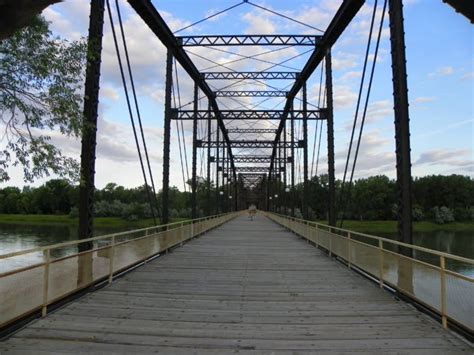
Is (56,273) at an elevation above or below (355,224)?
above

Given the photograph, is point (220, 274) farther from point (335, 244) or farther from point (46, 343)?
point (46, 343)

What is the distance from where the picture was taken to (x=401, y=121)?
9703 millimetres

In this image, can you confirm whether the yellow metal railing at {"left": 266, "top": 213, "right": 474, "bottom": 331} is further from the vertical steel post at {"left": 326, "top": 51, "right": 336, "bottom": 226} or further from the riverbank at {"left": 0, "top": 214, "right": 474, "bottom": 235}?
the riverbank at {"left": 0, "top": 214, "right": 474, "bottom": 235}

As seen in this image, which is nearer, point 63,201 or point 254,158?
point 254,158

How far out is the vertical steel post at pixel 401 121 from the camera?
9.52 m

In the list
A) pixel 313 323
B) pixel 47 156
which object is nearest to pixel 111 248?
pixel 47 156

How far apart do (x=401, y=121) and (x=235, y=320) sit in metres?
5.88

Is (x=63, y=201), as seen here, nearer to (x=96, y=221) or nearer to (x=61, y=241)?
(x=96, y=221)

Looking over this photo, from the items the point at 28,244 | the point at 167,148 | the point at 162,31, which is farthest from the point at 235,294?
the point at 28,244

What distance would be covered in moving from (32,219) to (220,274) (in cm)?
9124

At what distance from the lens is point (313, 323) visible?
6020 mm

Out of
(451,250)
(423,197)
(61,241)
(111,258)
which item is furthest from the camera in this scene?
(423,197)

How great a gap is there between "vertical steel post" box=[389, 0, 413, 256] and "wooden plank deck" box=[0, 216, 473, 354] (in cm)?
153

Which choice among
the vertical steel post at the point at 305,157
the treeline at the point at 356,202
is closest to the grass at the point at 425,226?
the treeline at the point at 356,202
